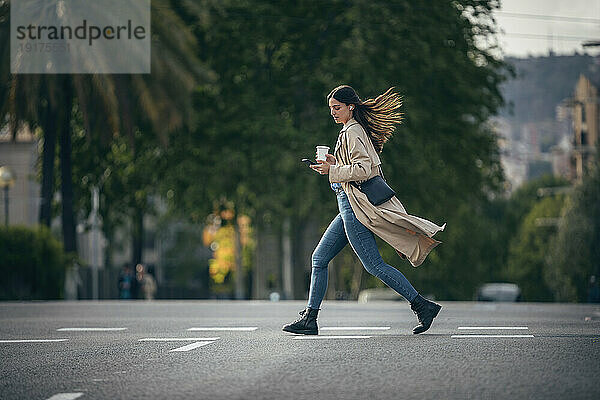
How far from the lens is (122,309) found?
16500 mm

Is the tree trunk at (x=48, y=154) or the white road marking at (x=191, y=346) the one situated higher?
the tree trunk at (x=48, y=154)

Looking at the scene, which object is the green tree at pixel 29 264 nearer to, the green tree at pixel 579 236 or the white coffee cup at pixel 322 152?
the white coffee cup at pixel 322 152

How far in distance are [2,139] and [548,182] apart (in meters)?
53.5

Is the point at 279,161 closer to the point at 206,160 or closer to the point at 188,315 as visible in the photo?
the point at 206,160

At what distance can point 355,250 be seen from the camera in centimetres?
988

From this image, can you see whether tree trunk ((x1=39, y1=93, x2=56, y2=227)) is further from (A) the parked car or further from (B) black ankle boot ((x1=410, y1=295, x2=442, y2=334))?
(A) the parked car

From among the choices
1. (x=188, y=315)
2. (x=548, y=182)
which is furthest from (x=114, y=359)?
(x=548, y=182)

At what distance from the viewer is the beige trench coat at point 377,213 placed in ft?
31.4

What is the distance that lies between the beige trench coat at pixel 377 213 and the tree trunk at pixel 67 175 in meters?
19.4

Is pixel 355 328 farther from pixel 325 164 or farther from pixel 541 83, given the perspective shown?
pixel 541 83

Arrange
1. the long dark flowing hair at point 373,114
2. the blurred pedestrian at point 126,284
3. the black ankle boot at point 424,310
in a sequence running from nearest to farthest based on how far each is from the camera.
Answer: the black ankle boot at point 424,310 → the long dark flowing hair at point 373,114 → the blurred pedestrian at point 126,284

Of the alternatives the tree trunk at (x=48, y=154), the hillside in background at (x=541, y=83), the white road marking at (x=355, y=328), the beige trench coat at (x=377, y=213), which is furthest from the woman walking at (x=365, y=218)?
the hillside in background at (x=541, y=83)

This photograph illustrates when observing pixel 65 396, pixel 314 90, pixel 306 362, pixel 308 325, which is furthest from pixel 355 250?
pixel 314 90

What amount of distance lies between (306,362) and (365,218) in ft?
7.15
